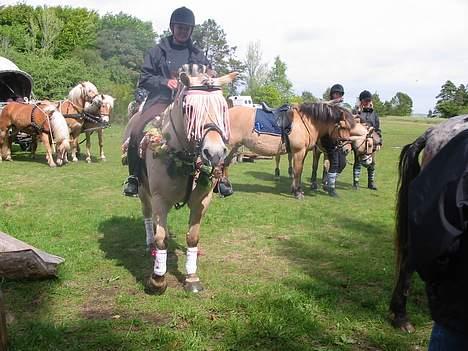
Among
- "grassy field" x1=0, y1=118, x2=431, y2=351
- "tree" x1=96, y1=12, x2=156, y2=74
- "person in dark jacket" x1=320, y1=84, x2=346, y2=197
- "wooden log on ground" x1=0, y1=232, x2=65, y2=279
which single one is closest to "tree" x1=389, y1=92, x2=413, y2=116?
"tree" x1=96, y1=12, x2=156, y2=74

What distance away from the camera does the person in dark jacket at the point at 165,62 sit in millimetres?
4762

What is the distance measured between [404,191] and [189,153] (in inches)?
73.3

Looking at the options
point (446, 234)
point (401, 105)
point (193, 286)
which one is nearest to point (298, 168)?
point (193, 286)

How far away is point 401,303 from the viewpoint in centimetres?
382

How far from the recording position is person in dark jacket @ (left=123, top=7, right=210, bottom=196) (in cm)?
476

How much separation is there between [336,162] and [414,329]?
6.80 meters

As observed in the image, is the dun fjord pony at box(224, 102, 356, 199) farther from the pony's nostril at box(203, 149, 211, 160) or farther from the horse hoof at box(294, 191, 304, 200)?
the pony's nostril at box(203, 149, 211, 160)

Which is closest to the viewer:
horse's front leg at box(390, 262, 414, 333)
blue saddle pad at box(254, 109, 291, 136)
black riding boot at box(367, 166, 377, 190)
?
horse's front leg at box(390, 262, 414, 333)

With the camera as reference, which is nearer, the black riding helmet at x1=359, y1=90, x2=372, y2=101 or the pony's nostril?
the pony's nostril

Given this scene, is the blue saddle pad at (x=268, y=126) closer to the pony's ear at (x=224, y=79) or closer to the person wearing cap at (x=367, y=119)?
the person wearing cap at (x=367, y=119)

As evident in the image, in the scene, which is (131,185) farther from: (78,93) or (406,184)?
(78,93)

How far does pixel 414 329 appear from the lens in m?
3.79

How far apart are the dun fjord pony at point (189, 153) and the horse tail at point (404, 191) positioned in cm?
143

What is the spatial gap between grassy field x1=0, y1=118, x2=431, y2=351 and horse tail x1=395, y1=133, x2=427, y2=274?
2.55 ft
